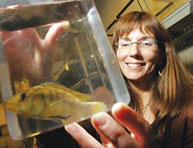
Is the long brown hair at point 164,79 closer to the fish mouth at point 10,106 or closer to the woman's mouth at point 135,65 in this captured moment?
the woman's mouth at point 135,65

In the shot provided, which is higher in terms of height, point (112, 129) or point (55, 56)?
point (55, 56)

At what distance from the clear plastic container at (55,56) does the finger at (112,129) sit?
4 centimetres

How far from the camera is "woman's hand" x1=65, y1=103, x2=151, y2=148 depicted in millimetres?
350

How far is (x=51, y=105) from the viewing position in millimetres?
380

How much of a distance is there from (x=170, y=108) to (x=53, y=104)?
2.28 feet

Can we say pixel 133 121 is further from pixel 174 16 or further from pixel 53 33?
pixel 174 16

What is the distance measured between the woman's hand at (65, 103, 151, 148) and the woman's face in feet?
1.95

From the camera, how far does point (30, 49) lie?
0.45 metres

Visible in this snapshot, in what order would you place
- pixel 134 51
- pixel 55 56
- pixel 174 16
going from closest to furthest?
pixel 55 56 → pixel 134 51 → pixel 174 16

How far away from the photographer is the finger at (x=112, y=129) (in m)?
0.35

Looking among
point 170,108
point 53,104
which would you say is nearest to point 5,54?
point 53,104

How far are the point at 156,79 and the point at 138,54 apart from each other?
0.71 ft

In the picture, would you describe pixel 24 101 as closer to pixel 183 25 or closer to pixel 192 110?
pixel 192 110

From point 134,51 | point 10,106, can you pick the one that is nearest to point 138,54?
point 134,51
